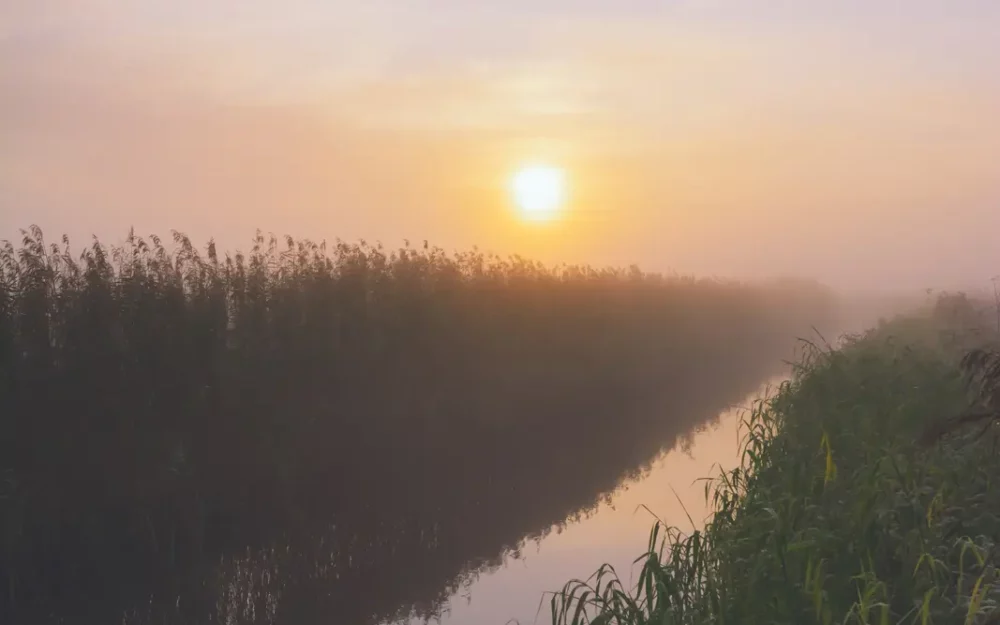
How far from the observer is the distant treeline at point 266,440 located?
969 cm

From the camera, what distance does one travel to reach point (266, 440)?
12195mm

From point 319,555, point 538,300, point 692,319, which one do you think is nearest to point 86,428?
point 319,555

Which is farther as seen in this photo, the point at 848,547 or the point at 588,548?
the point at 588,548

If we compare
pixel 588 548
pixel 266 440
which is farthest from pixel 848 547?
pixel 266 440

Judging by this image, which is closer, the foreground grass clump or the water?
the foreground grass clump

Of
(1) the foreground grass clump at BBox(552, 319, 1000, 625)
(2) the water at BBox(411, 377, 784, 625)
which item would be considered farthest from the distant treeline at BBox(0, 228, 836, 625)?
(1) the foreground grass clump at BBox(552, 319, 1000, 625)

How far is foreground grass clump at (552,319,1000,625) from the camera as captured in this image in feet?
16.6

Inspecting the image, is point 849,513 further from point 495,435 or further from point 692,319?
point 692,319

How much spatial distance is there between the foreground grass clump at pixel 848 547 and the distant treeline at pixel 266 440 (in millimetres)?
4081

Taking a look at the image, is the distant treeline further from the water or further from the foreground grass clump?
the foreground grass clump

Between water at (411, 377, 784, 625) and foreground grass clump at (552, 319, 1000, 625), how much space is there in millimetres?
1281

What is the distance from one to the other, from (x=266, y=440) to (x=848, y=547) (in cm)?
870

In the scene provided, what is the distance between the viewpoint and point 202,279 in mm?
12008

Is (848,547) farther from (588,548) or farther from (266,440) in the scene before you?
(266,440)
